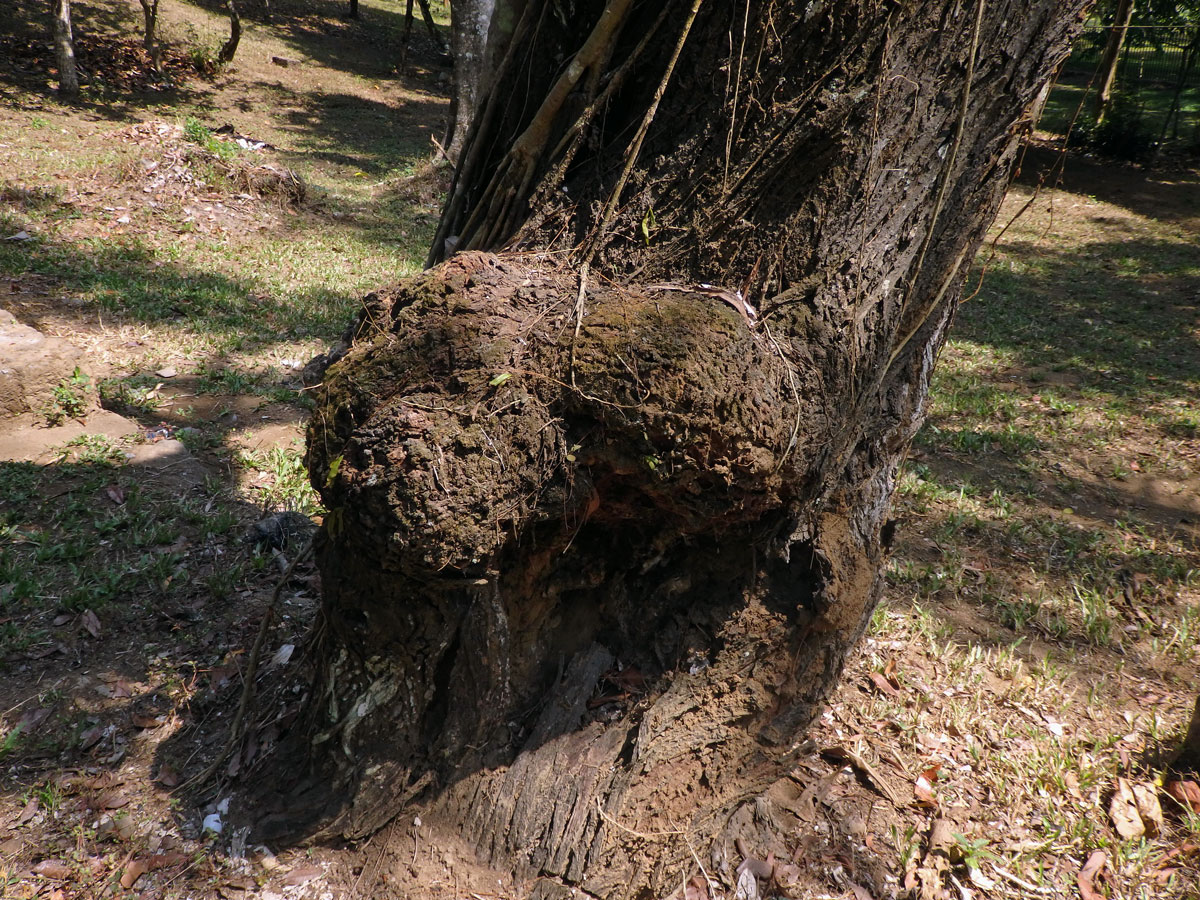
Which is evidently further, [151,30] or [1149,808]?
[151,30]

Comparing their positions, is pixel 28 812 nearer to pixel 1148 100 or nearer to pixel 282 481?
pixel 282 481

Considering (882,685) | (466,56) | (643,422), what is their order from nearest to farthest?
(643,422) < (882,685) < (466,56)

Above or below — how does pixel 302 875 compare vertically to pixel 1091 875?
below

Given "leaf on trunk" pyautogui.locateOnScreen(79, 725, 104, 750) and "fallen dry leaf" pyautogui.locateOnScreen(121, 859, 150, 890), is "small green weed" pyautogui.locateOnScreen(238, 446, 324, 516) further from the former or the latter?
"fallen dry leaf" pyautogui.locateOnScreen(121, 859, 150, 890)

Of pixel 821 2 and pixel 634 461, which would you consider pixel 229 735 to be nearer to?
pixel 634 461

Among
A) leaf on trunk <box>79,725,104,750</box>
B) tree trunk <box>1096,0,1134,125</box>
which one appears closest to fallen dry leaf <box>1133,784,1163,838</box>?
leaf on trunk <box>79,725,104,750</box>

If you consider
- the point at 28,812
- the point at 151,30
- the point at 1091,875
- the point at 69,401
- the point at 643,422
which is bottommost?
the point at 28,812

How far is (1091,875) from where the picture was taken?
→ 2.50m

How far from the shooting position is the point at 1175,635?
3.57 metres

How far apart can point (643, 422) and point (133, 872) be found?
1992mm

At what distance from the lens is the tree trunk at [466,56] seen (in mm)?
10555

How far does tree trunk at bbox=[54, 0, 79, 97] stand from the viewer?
11.9 meters

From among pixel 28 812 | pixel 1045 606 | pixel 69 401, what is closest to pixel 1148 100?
pixel 1045 606

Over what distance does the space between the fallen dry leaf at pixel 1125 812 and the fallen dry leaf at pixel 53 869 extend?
10.8 ft
